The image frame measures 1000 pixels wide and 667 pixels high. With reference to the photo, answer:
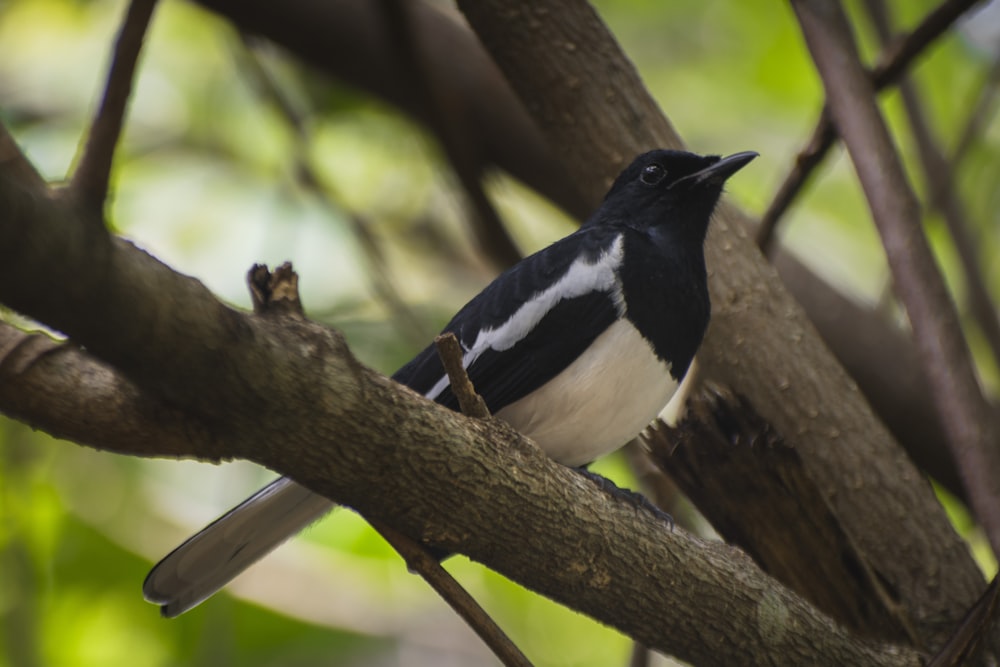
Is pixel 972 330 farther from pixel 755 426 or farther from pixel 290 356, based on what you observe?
pixel 290 356

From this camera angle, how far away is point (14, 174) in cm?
140

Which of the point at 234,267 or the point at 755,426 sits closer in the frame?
the point at 755,426

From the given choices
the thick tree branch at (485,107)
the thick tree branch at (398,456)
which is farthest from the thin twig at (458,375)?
the thick tree branch at (485,107)

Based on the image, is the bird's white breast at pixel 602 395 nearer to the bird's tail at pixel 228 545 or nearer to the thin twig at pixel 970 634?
the bird's tail at pixel 228 545

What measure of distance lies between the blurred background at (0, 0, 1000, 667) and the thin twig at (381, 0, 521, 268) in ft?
0.61

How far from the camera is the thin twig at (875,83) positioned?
315 cm

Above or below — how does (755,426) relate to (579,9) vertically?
below

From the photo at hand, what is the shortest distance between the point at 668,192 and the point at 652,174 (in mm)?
80

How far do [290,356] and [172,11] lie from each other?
5272 mm

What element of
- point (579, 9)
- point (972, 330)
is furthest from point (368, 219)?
point (972, 330)

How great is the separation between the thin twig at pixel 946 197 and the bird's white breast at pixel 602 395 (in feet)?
6.37

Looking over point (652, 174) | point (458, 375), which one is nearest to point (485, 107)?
point (652, 174)

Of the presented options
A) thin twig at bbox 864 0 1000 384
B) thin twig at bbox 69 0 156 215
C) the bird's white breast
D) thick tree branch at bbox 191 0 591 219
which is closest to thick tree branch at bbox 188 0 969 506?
thick tree branch at bbox 191 0 591 219

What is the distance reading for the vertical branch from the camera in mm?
2920
